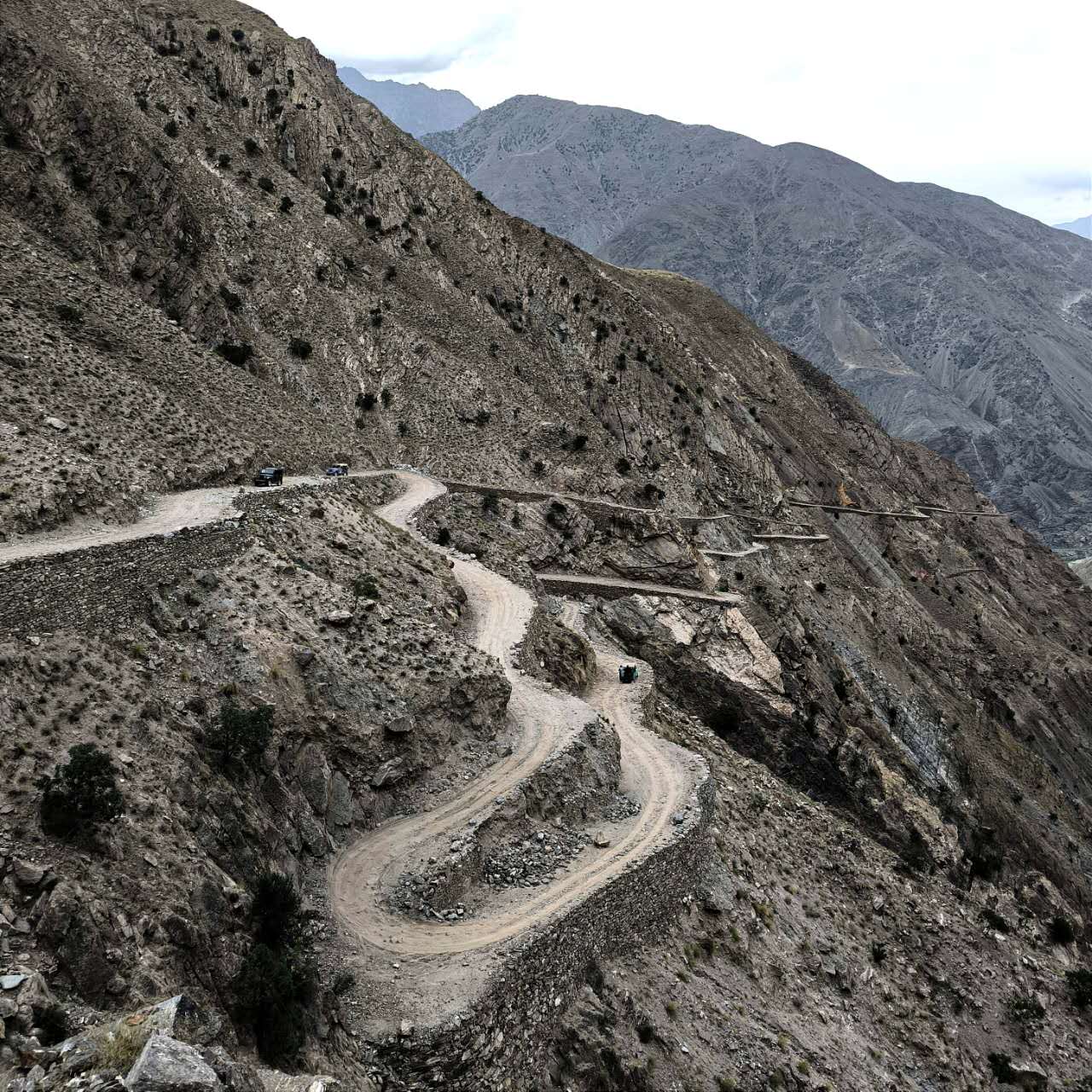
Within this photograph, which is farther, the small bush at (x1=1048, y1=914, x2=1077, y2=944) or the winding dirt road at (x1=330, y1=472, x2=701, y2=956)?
the small bush at (x1=1048, y1=914, x2=1077, y2=944)

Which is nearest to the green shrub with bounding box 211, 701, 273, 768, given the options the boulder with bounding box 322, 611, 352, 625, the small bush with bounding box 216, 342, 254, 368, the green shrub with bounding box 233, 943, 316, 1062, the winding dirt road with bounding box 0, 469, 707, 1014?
the winding dirt road with bounding box 0, 469, 707, 1014

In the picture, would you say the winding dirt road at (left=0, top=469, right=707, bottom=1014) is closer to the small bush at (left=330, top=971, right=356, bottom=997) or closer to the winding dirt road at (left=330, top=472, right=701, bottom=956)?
the winding dirt road at (left=330, top=472, right=701, bottom=956)

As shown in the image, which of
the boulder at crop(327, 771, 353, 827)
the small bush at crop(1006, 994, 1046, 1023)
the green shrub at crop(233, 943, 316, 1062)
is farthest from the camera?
the small bush at crop(1006, 994, 1046, 1023)

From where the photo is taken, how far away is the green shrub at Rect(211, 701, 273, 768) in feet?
61.3

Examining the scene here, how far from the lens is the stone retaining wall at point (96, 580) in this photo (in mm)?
18141

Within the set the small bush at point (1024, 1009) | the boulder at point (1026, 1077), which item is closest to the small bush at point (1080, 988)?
the small bush at point (1024, 1009)

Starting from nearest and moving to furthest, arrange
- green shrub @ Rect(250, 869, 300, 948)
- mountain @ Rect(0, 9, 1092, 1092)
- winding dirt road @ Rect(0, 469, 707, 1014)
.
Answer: mountain @ Rect(0, 9, 1092, 1092) < green shrub @ Rect(250, 869, 300, 948) < winding dirt road @ Rect(0, 469, 707, 1014)

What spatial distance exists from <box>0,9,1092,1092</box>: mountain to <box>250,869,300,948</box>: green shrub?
7 centimetres

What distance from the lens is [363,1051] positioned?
15.5m

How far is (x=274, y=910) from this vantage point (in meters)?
16.2

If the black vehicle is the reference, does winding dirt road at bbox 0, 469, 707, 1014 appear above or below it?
below

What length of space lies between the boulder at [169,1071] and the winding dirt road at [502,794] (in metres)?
8.43

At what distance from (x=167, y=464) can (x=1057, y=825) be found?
56.7 metres

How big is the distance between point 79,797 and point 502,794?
10903 mm
